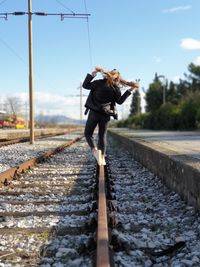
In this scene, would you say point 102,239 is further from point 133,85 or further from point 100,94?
point 133,85

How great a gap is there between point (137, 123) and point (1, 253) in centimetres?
8100

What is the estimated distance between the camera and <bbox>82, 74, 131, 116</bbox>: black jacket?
355 inches

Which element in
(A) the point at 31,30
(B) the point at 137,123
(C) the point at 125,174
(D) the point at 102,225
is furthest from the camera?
(B) the point at 137,123

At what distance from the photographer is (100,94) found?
905 cm

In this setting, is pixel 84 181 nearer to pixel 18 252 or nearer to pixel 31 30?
pixel 18 252

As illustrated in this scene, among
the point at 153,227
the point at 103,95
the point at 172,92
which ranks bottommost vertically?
the point at 153,227

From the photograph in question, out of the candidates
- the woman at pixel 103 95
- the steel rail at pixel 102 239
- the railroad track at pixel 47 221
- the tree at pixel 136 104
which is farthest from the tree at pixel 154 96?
the steel rail at pixel 102 239

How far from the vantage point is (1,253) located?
414 centimetres

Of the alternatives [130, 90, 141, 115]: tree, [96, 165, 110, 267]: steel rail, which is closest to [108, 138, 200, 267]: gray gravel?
[96, 165, 110, 267]: steel rail

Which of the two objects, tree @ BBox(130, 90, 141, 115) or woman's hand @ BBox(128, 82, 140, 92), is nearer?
woman's hand @ BBox(128, 82, 140, 92)

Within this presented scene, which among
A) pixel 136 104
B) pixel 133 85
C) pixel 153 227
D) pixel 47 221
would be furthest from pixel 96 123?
pixel 136 104

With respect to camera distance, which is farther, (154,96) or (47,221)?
(154,96)

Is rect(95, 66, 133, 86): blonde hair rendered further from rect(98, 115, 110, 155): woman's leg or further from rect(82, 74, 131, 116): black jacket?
rect(98, 115, 110, 155): woman's leg

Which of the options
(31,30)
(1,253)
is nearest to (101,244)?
(1,253)
